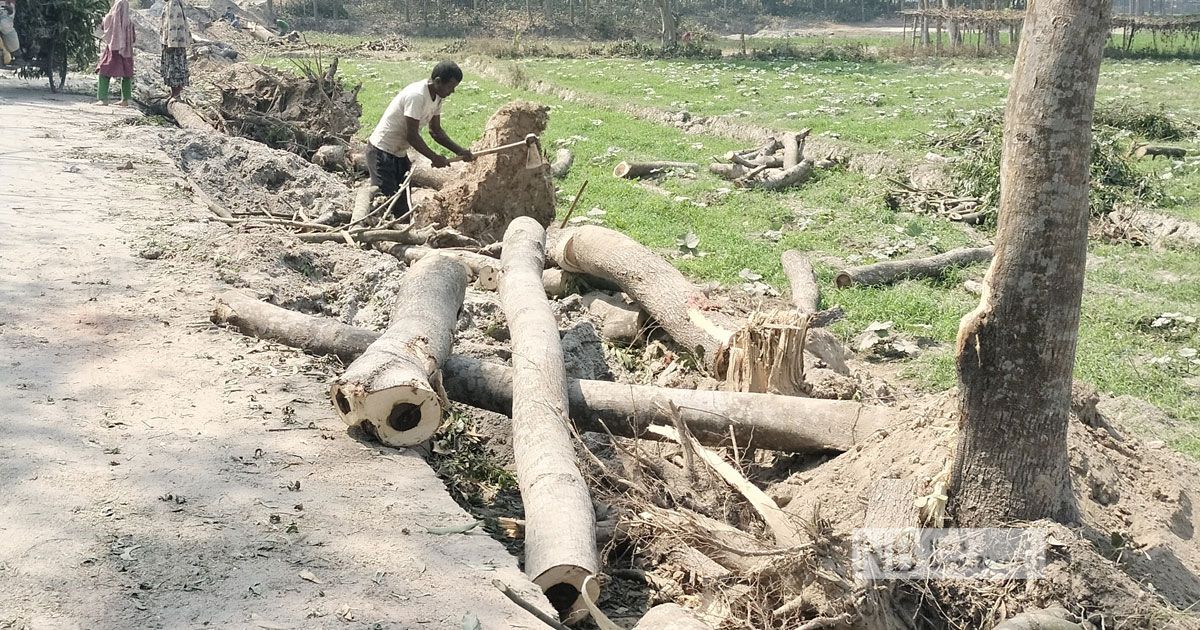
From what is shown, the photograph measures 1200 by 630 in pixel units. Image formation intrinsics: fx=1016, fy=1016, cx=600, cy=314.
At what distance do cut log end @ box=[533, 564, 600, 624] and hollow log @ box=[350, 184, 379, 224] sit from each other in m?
6.42

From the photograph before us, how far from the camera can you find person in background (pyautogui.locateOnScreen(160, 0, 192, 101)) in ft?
56.7

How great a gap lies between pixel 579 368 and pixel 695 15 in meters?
49.3

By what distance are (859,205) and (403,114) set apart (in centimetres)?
565

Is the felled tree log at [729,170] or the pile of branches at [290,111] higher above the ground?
the pile of branches at [290,111]

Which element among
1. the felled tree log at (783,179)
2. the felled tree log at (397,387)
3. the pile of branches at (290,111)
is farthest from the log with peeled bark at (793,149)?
the felled tree log at (397,387)

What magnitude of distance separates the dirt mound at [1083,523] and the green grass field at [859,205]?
3.86ft

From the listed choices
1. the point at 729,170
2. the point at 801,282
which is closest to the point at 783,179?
the point at 729,170

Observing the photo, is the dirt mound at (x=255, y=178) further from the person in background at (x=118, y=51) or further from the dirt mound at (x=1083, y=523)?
the dirt mound at (x=1083, y=523)

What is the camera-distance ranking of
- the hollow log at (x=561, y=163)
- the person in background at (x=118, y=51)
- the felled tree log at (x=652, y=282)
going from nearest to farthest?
the felled tree log at (x=652, y=282)
the hollow log at (x=561, y=163)
the person in background at (x=118, y=51)

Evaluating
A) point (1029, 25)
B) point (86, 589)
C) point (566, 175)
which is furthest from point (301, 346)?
point (566, 175)

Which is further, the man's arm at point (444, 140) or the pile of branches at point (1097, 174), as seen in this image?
the pile of branches at point (1097, 174)

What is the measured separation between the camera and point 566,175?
14562 mm

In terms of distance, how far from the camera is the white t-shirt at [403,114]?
951cm

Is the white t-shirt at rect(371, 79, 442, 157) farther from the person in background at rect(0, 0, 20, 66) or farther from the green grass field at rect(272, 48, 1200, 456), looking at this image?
the person in background at rect(0, 0, 20, 66)
